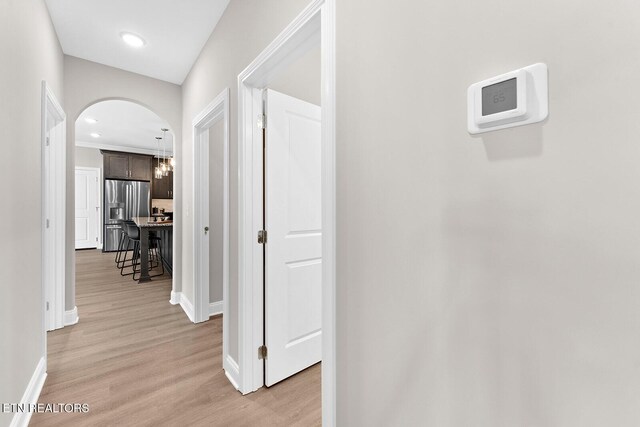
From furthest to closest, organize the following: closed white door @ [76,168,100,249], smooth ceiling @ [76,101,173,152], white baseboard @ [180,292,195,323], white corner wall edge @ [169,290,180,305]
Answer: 1. closed white door @ [76,168,100,249]
2. smooth ceiling @ [76,101,173,152]
3. white corner wall edge @ [169,290,180,305]
4. white baseboard @ [180,292,195,323]

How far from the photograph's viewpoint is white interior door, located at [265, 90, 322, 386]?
1889 millimetres

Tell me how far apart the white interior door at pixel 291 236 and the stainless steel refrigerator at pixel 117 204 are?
287 inches

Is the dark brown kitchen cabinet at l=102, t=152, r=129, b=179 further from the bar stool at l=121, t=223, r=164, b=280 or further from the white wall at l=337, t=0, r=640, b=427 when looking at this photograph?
the white wall at l=337, t=0, r=640, b=427

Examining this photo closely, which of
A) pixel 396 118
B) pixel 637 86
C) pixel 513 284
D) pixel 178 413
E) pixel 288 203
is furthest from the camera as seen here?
pixel 288 203

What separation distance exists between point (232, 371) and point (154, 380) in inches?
21.6

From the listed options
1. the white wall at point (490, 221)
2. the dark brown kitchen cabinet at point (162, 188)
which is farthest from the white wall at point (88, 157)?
the white wall at point (490, 221)

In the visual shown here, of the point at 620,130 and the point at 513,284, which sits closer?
the point at 620,130

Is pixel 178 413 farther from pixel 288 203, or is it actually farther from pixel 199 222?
pixel 199 222

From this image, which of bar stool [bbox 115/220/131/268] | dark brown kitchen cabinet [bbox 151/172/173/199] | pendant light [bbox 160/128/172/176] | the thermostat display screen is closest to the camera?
the thermostat display screen

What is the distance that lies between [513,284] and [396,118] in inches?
22.0

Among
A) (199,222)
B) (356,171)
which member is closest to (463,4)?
(356,171)

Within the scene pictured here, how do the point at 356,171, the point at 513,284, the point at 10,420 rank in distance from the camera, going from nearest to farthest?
the point at 513,284 < the point at 356,171 < the point at 10,420

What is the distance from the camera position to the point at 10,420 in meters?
1.39

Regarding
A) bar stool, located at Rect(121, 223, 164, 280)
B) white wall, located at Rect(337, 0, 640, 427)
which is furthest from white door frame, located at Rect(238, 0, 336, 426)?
bar stool, located at Rect(121, 223, 164, 280)
